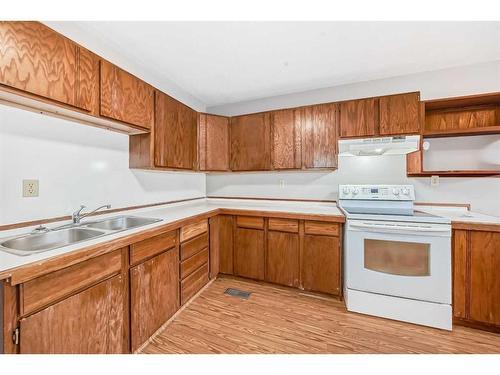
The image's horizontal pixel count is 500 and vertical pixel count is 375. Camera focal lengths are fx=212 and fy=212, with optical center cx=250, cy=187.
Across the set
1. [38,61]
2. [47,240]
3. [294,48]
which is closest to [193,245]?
[47,240]

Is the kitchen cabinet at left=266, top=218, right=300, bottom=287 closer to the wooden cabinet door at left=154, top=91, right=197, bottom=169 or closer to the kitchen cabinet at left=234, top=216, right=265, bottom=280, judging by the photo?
the kitchen cabinet at left=234, top=216, right=265, bottom=280

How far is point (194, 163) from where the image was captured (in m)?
2.76

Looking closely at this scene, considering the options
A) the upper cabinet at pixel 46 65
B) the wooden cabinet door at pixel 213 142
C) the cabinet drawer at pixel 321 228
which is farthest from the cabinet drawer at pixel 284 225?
the upper cabinet at pixel 46 65

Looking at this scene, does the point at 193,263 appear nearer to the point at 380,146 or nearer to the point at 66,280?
the point at 66,280

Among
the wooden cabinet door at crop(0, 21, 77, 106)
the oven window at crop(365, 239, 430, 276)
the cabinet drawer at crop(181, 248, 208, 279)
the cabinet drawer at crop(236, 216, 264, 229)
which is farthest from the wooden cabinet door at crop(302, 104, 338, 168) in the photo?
the wooden cabinet door at crop(0, 21, 77, 106)

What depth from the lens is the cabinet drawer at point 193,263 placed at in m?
2.08

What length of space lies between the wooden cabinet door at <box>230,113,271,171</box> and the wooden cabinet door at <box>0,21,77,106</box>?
72.6 inches

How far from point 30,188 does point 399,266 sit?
3005mm

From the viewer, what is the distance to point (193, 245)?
2.22 metres

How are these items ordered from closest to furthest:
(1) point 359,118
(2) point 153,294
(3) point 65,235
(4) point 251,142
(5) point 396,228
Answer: (3) point 65,235
(2) point 153,294
(5) point 396,228
(1) point 359,118
(4) point 251,142

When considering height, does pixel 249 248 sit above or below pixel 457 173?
below

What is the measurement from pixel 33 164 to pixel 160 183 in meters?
1.22
